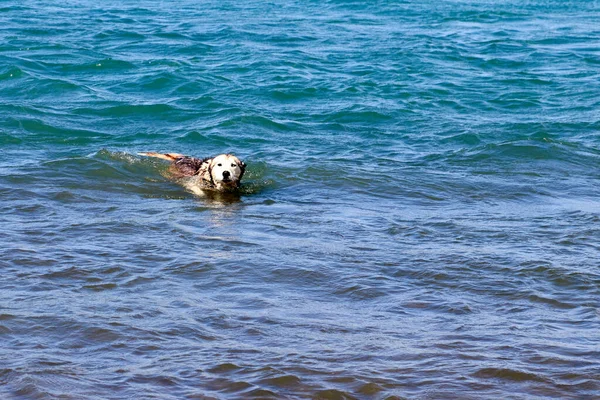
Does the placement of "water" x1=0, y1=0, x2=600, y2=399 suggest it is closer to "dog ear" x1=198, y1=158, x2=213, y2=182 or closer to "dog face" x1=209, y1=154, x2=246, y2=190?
"dog face" x1=209, y1=154, x2=246, y2=190

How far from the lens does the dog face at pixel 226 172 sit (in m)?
10.1

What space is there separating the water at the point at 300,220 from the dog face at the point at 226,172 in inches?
7.8

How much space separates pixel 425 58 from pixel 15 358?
15104 mm

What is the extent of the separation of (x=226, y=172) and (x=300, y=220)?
4.70 ft

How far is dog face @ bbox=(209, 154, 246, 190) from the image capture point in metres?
10.1

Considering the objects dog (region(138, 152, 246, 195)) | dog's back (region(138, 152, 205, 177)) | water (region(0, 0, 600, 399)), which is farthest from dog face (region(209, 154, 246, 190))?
dog's back (region(138, 152, 205, 177))

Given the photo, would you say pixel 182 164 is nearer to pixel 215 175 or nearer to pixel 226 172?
pixel 215 175

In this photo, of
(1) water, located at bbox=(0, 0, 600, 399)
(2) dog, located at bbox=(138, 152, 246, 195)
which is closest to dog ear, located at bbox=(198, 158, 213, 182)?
(2) dog, located at bbox=(138, 152, 246, 195)

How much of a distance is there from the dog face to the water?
0.20 m

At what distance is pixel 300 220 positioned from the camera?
901 cm

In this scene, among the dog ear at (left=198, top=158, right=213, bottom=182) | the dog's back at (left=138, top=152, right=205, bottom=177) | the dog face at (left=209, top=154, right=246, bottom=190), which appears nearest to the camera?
the dog face at (left=209, top=154, right=246, bottom=190)

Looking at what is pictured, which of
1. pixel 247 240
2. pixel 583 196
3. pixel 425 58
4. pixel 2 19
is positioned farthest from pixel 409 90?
pixel 2 19

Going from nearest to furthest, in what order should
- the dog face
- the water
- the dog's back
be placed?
the water
the dog face
the dog's back

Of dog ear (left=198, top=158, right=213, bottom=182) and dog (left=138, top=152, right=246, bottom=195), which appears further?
dog ear (left=198, top=158, right=213, bottom=182)
